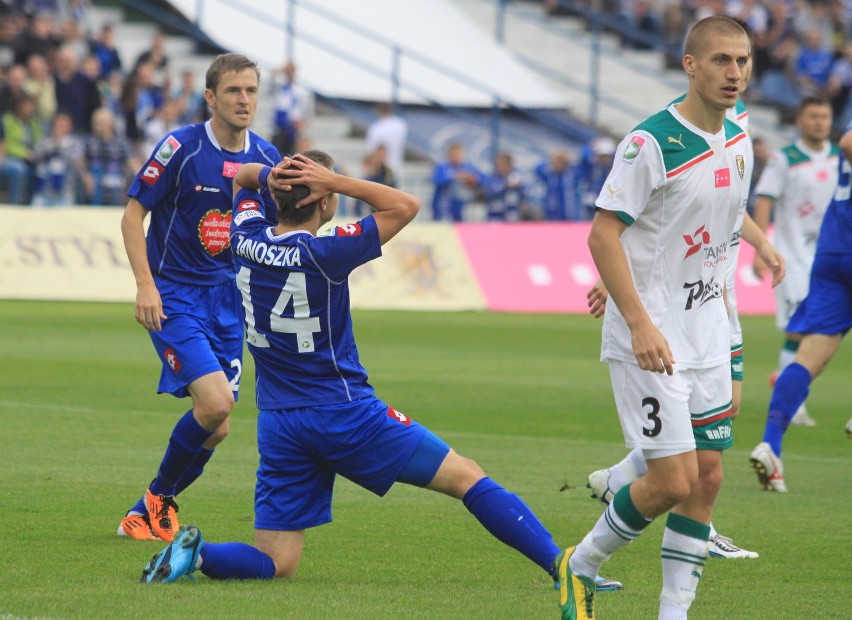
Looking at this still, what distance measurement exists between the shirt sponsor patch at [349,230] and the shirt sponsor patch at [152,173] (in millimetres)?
1897

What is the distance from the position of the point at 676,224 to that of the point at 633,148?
1.03ft

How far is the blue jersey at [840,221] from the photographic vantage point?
8906 millimetres

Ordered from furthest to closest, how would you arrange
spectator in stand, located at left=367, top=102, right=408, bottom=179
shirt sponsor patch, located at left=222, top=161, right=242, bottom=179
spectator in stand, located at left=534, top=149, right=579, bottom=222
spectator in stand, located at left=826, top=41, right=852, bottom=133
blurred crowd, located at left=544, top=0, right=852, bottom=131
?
blurred crowd, located at left=544, top=0, right=852, bottom=131 → spectator in stand, located at left=826, top=41, right=852, bottom=133 → spectator in stand, located at left=367, top=102, right=408, bottom=179 → spectator in stand, located at left=534, top=149, right=579, bottom=222 → shirt sponsor patch, located at left=222, top=161, right=242, bottom=179

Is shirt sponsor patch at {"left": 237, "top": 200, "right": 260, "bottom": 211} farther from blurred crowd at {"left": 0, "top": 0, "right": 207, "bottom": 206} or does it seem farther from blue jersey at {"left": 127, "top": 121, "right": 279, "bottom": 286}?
blurred crowd at {"left": 0, "top": 0, "right": 207, "bottom": 206}

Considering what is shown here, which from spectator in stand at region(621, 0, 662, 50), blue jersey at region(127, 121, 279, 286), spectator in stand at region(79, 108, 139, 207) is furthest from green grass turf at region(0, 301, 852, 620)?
spectator in stand at region(621, 0, 662, 50)

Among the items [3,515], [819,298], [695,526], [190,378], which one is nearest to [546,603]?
[695,526]

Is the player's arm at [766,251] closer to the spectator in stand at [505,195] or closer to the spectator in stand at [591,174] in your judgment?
the spectator in stand at [505,195]

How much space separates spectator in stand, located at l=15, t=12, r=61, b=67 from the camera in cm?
2442

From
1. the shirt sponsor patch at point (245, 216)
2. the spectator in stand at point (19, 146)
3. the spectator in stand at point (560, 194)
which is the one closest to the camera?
the shirt sponsor patch at point (245, 216)

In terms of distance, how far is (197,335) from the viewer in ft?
23.3

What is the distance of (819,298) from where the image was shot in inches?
355

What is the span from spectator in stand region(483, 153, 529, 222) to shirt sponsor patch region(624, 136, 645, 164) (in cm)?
1987

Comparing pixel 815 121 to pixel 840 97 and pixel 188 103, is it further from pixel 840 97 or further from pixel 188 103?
pixel 840 97

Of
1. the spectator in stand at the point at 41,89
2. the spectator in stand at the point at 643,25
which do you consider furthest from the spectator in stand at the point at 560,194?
the spectator in stand at the point at 643,25
